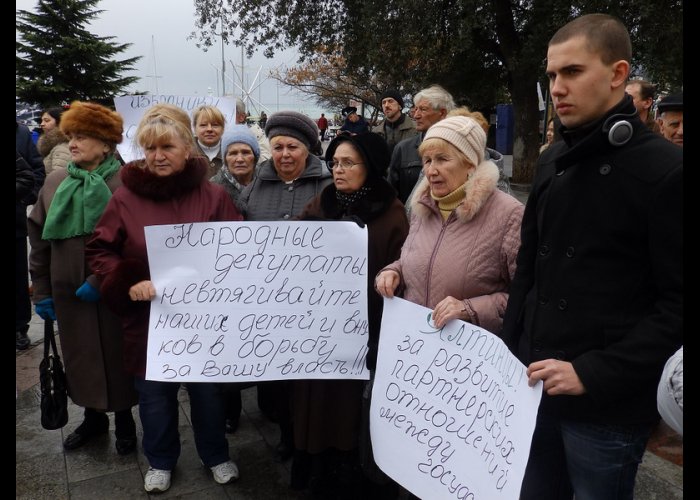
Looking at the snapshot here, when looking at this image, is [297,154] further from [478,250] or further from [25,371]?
[25,371]

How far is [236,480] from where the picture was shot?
2.90 m

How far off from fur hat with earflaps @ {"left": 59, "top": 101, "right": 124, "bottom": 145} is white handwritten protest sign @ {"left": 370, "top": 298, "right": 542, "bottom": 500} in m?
1.78

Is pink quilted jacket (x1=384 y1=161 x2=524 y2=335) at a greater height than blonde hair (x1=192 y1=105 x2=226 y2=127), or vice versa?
blonde hair (x1=192 y1=105 x2=226 y2=127)

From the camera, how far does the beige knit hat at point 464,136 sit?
6.81ft

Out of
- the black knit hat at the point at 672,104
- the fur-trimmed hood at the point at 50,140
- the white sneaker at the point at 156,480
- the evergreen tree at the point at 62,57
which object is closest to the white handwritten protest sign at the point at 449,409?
the white sneaker at the point at 156,480

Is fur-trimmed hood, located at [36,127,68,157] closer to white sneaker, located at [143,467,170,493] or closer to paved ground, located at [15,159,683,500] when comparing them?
paved ground, located at [15,159,683,500]

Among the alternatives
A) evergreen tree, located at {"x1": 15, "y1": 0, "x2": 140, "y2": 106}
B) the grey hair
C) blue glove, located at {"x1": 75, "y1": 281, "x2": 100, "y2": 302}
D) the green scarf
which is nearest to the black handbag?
blue glove, located at {"x1": 75, "y1": 281, "x2": 100, "y2": 302}

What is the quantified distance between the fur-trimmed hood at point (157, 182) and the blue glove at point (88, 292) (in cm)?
54

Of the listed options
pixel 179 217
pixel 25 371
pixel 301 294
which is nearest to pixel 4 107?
pixel 179 217

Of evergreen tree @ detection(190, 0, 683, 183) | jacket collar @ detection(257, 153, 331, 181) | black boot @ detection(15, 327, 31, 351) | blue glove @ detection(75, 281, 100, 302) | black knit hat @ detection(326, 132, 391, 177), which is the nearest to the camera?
black knit hat @ detection(326, 132, 391, 177)

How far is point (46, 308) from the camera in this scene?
2.95 meters

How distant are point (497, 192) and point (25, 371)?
150 inches

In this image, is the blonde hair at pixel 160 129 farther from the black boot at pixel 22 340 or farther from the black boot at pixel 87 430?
the black boot at pixel 22 340

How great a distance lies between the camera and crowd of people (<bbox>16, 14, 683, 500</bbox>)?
1471 millimetres
